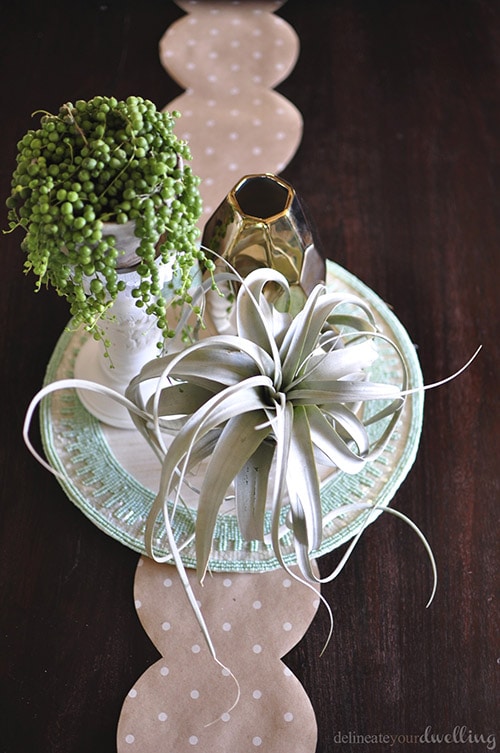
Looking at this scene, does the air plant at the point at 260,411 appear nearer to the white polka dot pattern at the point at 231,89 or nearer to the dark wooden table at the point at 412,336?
the dark wooden table at the point at 412,336

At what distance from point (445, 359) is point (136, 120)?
0.48 metres

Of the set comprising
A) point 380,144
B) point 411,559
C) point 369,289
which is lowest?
point 411,559

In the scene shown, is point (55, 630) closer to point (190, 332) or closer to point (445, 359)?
point (190, 332)

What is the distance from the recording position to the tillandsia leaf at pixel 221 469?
61cm

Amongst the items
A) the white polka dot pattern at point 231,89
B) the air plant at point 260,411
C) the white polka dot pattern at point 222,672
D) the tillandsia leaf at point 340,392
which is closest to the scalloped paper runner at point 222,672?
the white polka dot pattern at point 222,672

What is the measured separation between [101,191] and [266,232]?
196 millimetres

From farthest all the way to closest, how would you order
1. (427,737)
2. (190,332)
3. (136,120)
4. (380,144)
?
1. (380,144)
2. (190,332)
3. (427,737)
4. (136,120)

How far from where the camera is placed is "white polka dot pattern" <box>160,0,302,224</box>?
103 centimetres

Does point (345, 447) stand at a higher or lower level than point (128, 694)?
higher

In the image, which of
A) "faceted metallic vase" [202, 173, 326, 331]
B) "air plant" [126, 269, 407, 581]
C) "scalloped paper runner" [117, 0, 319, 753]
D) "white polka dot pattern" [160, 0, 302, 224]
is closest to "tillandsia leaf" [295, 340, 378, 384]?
"air plant" [126, 269, 407, 581]

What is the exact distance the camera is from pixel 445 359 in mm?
913

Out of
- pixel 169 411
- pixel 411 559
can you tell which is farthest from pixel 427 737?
pixel 169 411

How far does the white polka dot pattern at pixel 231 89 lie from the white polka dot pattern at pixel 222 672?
472mm

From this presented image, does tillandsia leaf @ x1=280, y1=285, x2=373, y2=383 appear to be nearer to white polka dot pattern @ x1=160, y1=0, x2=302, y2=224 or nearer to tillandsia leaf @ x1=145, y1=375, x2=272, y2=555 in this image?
tillandsia leaf @ x1=145, y1=375, x2=272, y2=555
